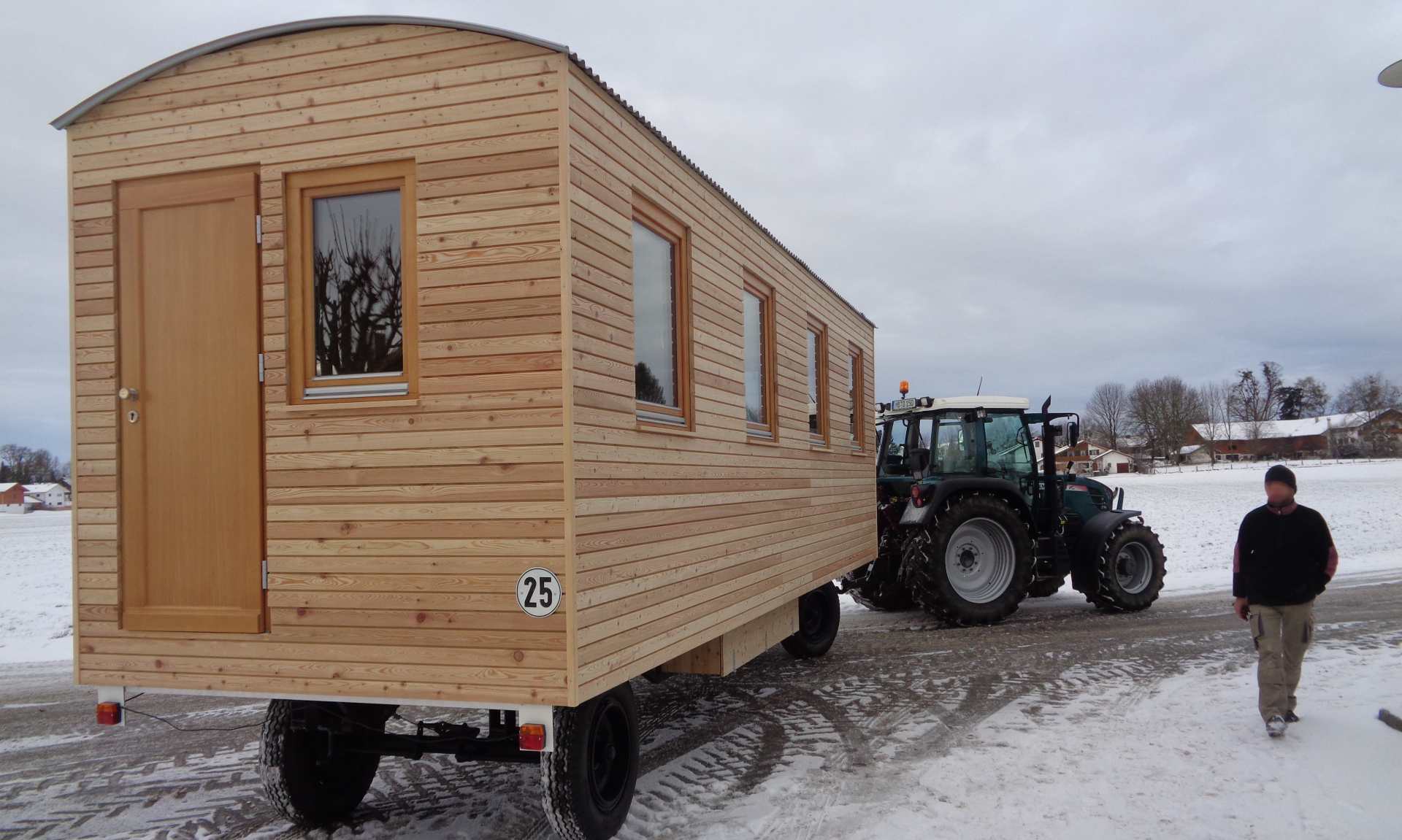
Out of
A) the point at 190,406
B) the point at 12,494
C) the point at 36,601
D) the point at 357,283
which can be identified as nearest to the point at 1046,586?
the point at 357,283

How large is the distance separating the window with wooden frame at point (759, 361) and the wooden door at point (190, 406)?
121 inches

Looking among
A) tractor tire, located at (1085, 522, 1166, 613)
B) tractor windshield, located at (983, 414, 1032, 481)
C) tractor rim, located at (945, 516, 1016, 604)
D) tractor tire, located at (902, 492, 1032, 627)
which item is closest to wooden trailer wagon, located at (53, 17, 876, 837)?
tractor tire, located at (902, 492, 1032, 627)

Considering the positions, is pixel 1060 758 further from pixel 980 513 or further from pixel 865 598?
pixel 865 598

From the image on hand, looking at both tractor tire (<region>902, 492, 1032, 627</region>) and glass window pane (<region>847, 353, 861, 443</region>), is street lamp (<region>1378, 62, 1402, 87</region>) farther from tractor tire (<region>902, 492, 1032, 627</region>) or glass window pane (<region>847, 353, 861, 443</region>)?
tractor tire (<region>902, 492, 1032, 627</region>)

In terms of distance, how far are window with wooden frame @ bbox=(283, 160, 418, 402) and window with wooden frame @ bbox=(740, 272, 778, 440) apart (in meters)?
2.62

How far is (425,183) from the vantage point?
159 inches

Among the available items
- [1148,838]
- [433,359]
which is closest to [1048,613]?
[1148,838]

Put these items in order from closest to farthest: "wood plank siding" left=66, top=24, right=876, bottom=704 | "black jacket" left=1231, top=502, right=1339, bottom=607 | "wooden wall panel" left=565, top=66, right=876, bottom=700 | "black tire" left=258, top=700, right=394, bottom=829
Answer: "wood plank siding" left=66, top=24, right=876, bottom=704 < "wooden wall panel" left=565, top=66, right=876, bottom=700 < "black tire" left=258, top=700, right=394, bottom=829 < "black jacket" left=1231, top=502, right=1339, bottom=607

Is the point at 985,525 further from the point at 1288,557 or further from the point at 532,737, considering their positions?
the point at 532,737

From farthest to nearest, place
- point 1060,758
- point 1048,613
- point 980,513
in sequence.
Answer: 1. point 1048,613
2. point 980,513
3. point 1060,758

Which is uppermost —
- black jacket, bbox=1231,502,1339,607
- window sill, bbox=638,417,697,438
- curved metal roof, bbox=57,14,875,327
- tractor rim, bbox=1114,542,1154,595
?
curved metal roof, bbox=57,14,875,327

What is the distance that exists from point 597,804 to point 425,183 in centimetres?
282

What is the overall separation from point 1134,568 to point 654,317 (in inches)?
324

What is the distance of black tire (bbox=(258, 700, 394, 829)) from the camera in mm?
4422
